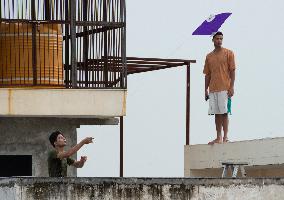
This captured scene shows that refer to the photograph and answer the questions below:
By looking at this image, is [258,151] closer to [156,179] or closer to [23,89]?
[23,89]

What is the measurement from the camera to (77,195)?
23844mm

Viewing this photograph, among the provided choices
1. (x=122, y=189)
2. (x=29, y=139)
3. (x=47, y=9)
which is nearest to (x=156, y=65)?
(x=47, y=9)

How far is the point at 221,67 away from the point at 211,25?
1.85m

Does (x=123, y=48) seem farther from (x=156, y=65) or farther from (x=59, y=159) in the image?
(x=59, y=159)

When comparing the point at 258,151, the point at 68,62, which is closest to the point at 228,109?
the point at 258,151

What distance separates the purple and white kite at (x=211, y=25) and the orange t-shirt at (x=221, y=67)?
3.61ft

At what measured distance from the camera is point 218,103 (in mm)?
30141

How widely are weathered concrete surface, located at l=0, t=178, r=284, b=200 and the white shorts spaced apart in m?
5.33

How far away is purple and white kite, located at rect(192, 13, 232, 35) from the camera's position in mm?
31625

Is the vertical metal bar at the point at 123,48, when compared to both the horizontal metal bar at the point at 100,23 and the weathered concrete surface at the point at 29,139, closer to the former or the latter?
the horizontal metal bar at the point at 100,23

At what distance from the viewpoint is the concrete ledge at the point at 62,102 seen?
98.3ft

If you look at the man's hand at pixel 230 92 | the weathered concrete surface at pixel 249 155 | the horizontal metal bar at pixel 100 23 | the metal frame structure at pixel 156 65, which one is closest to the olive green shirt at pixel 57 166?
the horizontal metal bar at pixel 100 23

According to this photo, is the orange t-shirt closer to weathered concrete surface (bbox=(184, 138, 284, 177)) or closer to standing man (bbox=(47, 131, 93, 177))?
weathered concrete surface (bbox=(184, 138, 284, 177))

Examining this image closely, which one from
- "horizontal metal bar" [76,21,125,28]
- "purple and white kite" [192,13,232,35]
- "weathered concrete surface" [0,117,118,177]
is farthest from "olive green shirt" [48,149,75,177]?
"purple and white kite" [192,13,232,35]
